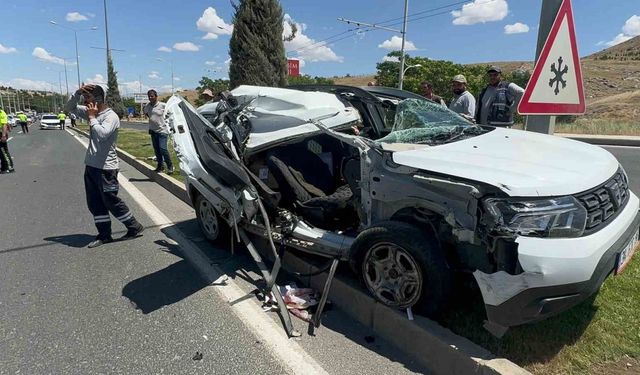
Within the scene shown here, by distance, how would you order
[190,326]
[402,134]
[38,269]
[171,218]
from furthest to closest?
1. [171,218]
2. [38,269]
3. [402,134]
4. [190,326]

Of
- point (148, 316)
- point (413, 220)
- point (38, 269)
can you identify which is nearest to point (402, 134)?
point (413, 220)

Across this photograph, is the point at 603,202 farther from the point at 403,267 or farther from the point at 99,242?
the point at 99,242

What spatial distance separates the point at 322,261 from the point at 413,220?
1.15 meters

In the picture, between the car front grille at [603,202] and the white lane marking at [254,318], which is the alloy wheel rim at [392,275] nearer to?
the white lane marking at [254,318]

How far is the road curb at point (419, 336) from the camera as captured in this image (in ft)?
7.68

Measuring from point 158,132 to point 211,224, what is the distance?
15.7ft

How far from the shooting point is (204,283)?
3.79 m

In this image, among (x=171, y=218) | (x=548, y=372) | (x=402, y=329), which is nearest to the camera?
(x=548, y=372)

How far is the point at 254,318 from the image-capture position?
3.18 m

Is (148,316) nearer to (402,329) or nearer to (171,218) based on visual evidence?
(402,329)

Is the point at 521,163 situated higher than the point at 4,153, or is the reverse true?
the point at 521,163

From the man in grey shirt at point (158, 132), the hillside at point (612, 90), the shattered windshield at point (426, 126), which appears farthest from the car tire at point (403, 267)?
the hillside at point (612, 90)

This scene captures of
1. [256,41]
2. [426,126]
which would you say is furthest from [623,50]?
[426,126]

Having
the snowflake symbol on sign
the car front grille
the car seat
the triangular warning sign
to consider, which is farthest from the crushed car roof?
the car front grille
